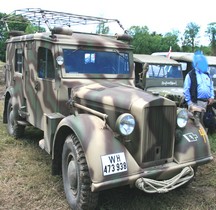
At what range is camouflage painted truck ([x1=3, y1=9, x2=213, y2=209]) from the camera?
11.6 feet

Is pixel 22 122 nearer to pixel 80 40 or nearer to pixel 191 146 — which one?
pixel 80 40

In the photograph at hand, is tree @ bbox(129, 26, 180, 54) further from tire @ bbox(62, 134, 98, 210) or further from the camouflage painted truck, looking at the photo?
tire @ bbox(62, 134, 98, 210)

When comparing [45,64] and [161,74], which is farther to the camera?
[161,74]

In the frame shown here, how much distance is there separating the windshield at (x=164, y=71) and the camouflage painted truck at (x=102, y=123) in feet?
12.5

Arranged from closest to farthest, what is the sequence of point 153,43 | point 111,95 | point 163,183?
point 163,183 → point 111,95 → point 153,43

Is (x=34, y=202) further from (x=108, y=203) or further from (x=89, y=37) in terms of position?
(x=89, y=37)

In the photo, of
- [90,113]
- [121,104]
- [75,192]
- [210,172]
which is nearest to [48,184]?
[75,192]

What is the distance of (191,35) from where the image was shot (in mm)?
45062

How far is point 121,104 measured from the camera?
12.6ft

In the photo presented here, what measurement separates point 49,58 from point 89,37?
75 cm

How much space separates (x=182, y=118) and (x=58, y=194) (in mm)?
1830

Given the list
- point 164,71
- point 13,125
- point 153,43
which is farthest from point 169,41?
point 13,125

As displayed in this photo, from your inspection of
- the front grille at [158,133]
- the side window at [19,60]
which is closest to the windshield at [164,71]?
the side window at [19,60]

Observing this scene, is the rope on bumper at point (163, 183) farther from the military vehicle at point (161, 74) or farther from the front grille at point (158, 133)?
the military vehicle at point (161, 74)
